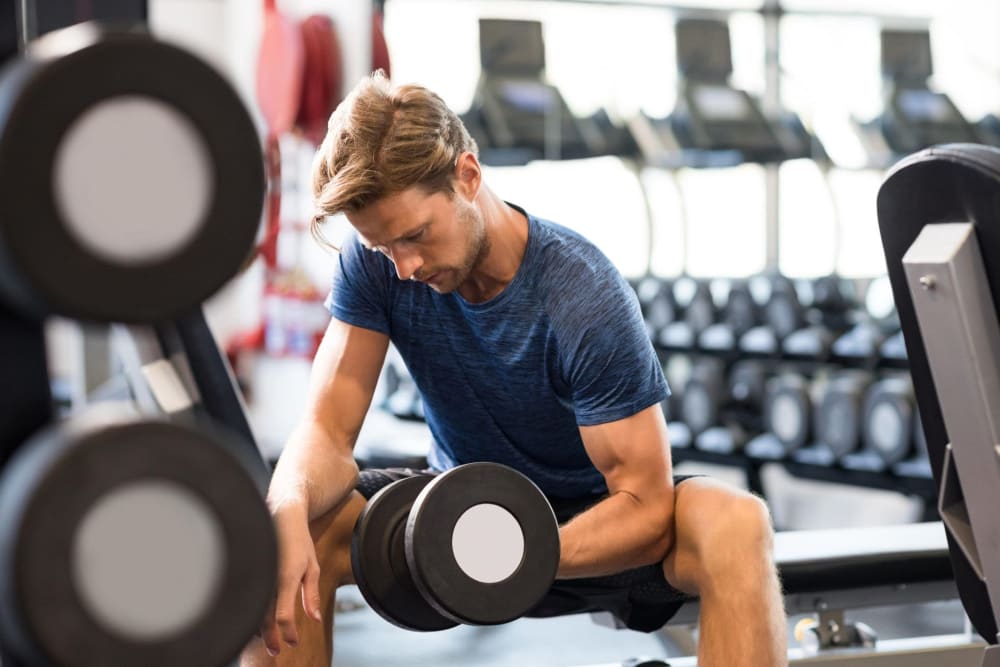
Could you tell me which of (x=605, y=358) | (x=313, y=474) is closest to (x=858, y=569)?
(x=605, y=358)

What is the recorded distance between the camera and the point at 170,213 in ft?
1.86

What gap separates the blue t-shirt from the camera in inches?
63.9

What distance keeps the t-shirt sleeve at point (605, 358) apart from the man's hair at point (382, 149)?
25cm

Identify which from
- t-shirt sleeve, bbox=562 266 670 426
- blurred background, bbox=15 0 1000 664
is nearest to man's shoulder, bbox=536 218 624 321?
t-shirt sleeve, bbox=562 266 670 426

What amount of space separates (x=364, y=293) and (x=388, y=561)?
56 centimetres

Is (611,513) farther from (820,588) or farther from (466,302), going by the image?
(820,588)

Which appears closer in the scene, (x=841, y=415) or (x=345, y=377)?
(x=345, y=377)

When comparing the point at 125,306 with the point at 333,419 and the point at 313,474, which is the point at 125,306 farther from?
the point at 333,419

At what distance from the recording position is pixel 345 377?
1771mm

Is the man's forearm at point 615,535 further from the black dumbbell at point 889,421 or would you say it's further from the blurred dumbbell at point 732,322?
the blurred dumbbell at point 732,322

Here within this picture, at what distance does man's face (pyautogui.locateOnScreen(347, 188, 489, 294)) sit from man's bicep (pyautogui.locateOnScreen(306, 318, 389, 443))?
0.17 meters

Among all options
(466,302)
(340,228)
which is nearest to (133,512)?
(466,302)

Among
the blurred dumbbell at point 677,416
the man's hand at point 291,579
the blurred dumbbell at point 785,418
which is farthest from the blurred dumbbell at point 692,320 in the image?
the man's hand at point 291,579

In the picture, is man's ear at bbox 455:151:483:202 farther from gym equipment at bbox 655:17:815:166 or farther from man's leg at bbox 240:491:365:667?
gym equipment at bbox 655:17:815:166
